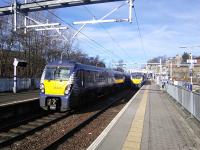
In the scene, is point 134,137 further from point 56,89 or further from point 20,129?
point 56,89

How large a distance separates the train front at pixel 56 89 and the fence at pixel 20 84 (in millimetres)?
17316

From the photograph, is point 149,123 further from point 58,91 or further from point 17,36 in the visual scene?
point 17,36

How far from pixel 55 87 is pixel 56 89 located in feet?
0.47

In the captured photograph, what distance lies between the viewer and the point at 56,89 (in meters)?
16.9

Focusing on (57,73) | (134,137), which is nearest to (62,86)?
(57,73)

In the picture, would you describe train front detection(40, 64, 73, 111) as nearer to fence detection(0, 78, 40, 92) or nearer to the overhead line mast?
the overhead line mast

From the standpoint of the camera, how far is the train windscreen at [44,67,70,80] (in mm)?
17328

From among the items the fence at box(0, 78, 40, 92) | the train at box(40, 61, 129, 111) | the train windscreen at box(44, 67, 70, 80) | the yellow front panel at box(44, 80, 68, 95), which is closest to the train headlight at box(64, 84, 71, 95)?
the train at box(40, 61, 129, 111)

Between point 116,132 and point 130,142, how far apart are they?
56.9 inches

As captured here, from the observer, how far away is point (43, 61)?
5050 cm

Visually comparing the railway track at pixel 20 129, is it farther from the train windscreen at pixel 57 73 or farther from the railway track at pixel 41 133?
the train windscreen at pixel 57 73

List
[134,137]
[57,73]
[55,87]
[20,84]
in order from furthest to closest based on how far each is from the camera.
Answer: [20,84] < [57,73] < [55,87] < [134,137]

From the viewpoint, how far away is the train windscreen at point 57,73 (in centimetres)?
1733

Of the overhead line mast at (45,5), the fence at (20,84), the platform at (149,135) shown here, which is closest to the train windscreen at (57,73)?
the overhead line mast at (45,5)
